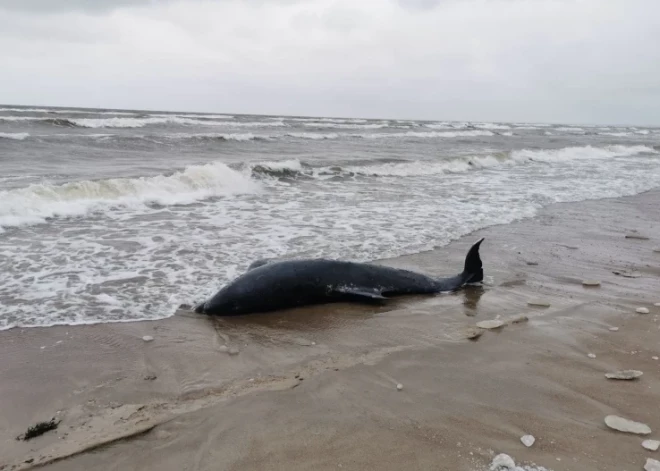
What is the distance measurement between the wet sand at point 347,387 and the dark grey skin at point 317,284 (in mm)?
171

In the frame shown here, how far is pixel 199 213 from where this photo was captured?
35.7ft

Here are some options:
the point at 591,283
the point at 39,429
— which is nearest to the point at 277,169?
the point at 591,283

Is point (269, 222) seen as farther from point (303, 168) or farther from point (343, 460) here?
point (303, 168)

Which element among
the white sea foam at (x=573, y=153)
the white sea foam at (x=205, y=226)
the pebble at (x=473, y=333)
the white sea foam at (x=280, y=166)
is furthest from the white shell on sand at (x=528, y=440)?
the white sea foam at (x=573, y=153)

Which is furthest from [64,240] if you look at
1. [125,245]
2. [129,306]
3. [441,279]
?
[441,279]

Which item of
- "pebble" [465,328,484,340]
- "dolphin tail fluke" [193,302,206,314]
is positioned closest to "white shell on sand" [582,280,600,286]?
"pebble" [465,328,484,340]

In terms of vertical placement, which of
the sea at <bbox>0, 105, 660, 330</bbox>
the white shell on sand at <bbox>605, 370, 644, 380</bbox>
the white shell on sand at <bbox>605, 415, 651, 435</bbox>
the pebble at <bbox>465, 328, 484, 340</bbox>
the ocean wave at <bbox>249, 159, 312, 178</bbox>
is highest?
the ocean wave at <bbox>249, 159, 312, 178</bbox>

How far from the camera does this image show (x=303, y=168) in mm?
19312

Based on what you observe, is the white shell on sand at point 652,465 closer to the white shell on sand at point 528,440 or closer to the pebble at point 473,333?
the white shell on sand at point 528,440

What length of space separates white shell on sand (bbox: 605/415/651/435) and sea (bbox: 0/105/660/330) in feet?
13.7

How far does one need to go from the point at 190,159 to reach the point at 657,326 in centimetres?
1871

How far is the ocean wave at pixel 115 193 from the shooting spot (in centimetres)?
995

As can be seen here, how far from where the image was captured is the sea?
6.07 m

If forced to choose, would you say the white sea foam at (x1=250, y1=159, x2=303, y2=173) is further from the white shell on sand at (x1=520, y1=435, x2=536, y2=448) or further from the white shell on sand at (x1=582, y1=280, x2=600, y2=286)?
the white shell on sand at (x1=520, y1=435, x2=536, y2=448)
